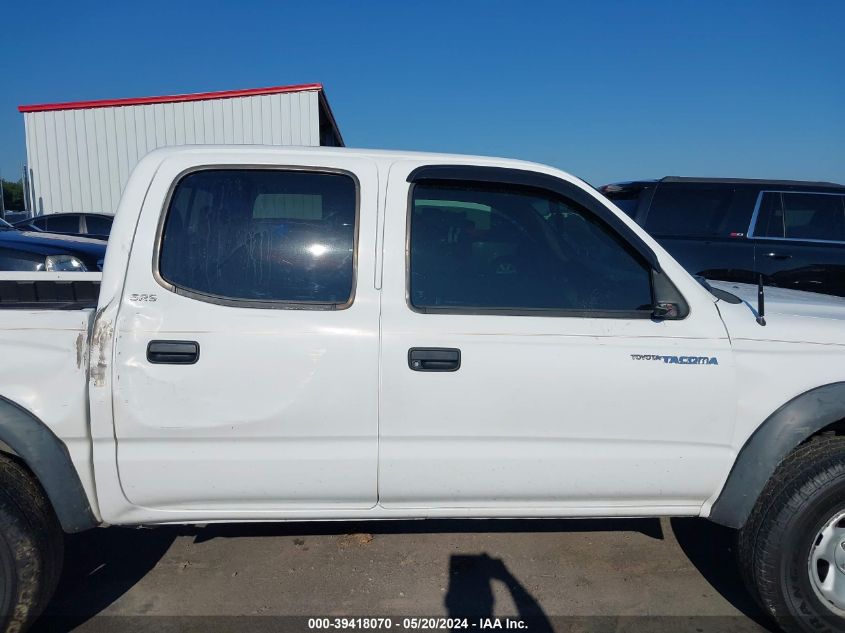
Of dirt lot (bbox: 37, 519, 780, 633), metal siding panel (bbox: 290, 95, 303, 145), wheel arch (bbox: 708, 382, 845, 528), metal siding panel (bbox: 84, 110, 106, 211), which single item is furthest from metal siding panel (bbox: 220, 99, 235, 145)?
wheel arch (bbox: 708, 382, 845, 528)

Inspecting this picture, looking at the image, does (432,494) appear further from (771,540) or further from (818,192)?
(818,192)

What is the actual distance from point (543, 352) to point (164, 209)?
155 centimetres

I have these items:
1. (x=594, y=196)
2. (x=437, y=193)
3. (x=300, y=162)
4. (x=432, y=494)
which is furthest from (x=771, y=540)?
(x=300, y=162)

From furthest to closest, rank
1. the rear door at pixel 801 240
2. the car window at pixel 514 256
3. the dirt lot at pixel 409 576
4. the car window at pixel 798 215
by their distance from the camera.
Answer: the car window at pixel 798 215 → the rear door at pixel 801 240 → the dirt lot at pixel 409 576 → the car window at pixel 514 256

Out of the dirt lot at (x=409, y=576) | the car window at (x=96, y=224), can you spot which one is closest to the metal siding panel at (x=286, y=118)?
the car window at (x=96, y=224)

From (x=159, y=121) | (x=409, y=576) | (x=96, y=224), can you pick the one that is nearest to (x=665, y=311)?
(x=409, y=576)

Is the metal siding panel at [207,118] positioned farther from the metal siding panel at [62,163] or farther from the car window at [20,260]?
the car window at [20,260]

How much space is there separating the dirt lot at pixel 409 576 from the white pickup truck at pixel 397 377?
481 mm

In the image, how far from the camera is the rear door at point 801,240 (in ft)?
20.5

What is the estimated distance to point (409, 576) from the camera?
324 centimetres

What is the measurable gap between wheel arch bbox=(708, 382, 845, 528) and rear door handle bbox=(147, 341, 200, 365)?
2.12 metres

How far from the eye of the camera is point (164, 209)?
2607 millimetres

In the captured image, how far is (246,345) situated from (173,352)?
0.26 metres

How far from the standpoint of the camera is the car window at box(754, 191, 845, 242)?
6.36 metres
